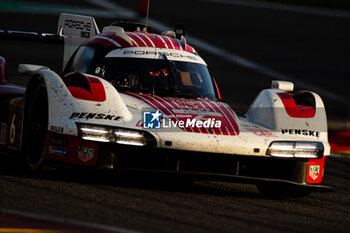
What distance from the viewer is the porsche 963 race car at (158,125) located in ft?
24.7

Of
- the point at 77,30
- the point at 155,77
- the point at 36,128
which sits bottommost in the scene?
the point at 36,128

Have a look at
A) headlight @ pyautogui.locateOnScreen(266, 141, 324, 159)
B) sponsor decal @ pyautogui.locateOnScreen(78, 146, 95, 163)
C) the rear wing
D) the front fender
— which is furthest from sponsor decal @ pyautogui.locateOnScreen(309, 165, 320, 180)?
the rear wing

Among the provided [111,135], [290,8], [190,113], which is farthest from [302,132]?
[290,8]

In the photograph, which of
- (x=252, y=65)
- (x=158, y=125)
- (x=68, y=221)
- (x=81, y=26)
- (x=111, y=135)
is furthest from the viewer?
(x=252, y=65)

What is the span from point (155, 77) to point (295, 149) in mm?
1702

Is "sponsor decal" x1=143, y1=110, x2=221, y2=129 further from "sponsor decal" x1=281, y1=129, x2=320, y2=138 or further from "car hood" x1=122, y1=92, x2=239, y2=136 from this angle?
"sponsor decal" x1=281, y1=129, x2=320, y2=138

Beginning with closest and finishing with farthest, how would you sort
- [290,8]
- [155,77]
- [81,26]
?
1. [155,77]
2. [81,26]
3. [290,8]

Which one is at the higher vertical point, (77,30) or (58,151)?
(77,30)

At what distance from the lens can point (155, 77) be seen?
29.1 feet

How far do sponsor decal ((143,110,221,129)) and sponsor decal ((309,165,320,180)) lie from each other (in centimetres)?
94

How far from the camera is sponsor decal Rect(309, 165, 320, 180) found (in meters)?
8.05

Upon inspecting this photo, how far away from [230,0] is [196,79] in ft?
80.4

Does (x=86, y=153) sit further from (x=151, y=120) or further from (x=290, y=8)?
(x=290, y=8)

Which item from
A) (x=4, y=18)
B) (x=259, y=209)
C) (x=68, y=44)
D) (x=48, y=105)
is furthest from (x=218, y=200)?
(x=4, y=18)
